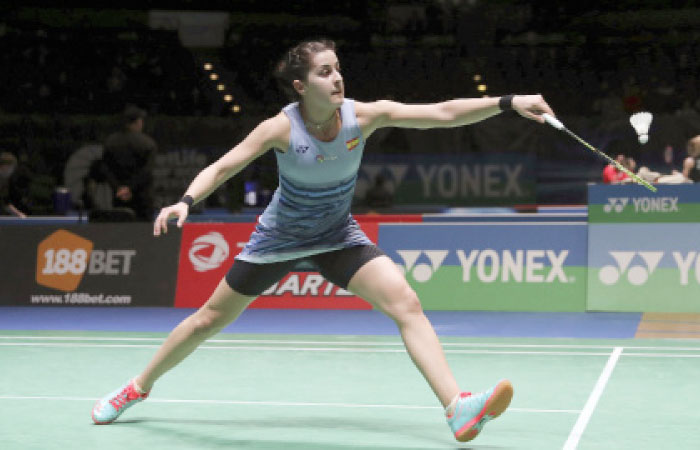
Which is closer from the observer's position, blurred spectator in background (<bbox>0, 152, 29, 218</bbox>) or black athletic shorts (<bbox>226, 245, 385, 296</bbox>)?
black athletic shorts (<bbox>226, 245, 385, 296</bbox>)

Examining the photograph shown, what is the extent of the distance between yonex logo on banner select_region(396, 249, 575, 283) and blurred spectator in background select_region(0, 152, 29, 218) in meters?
5.86

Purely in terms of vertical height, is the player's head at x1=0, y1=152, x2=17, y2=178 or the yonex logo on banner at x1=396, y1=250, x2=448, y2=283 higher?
the player's head at x1=0, y1=152, x2=17, y2=178

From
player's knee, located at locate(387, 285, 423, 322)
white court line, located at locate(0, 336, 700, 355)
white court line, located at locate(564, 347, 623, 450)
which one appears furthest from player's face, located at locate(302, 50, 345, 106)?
white court line, located at locate(0, 336, 700, 355)

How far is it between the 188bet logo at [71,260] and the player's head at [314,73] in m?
5.97

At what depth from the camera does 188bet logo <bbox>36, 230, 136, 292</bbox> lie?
33.2 feet

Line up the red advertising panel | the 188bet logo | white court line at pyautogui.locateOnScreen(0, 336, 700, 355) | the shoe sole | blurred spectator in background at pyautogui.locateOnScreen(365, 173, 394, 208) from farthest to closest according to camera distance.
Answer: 1. blurred spectator in background at pyautogui.locateOnScreen(365, 173, 394, 208)
2. the 188bet logo
3. the red advertising panel
4. white court line at pyautogui.locateOnScreen(0, 336, 700, 355)
5. the shoe sole

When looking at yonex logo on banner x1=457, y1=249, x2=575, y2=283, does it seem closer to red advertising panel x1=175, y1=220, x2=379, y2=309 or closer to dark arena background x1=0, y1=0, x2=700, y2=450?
dark arena background x1=0, y1=0, x2=700, y2=450

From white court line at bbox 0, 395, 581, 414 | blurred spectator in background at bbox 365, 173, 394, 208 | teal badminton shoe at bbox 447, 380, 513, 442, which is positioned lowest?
blurred spectator in background at bbox 365, 173, 394, 208

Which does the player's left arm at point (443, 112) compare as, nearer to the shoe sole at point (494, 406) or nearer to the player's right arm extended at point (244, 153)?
the player's right arm extended at point (244, 153)

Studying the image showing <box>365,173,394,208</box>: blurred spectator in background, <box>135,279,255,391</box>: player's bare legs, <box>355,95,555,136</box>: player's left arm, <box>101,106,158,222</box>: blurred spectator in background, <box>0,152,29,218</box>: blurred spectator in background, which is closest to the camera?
<box>355,95,555,136</box>: player's left arm

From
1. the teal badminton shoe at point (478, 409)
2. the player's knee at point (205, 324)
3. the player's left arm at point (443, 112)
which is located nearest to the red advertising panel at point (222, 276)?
the player's knee at point (205, 324)

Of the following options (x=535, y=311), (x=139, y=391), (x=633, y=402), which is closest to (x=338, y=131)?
(x=139, y=391)

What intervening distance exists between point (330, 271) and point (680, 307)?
538 cm

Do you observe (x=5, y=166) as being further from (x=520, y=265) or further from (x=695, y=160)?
(x=695, y=160)
